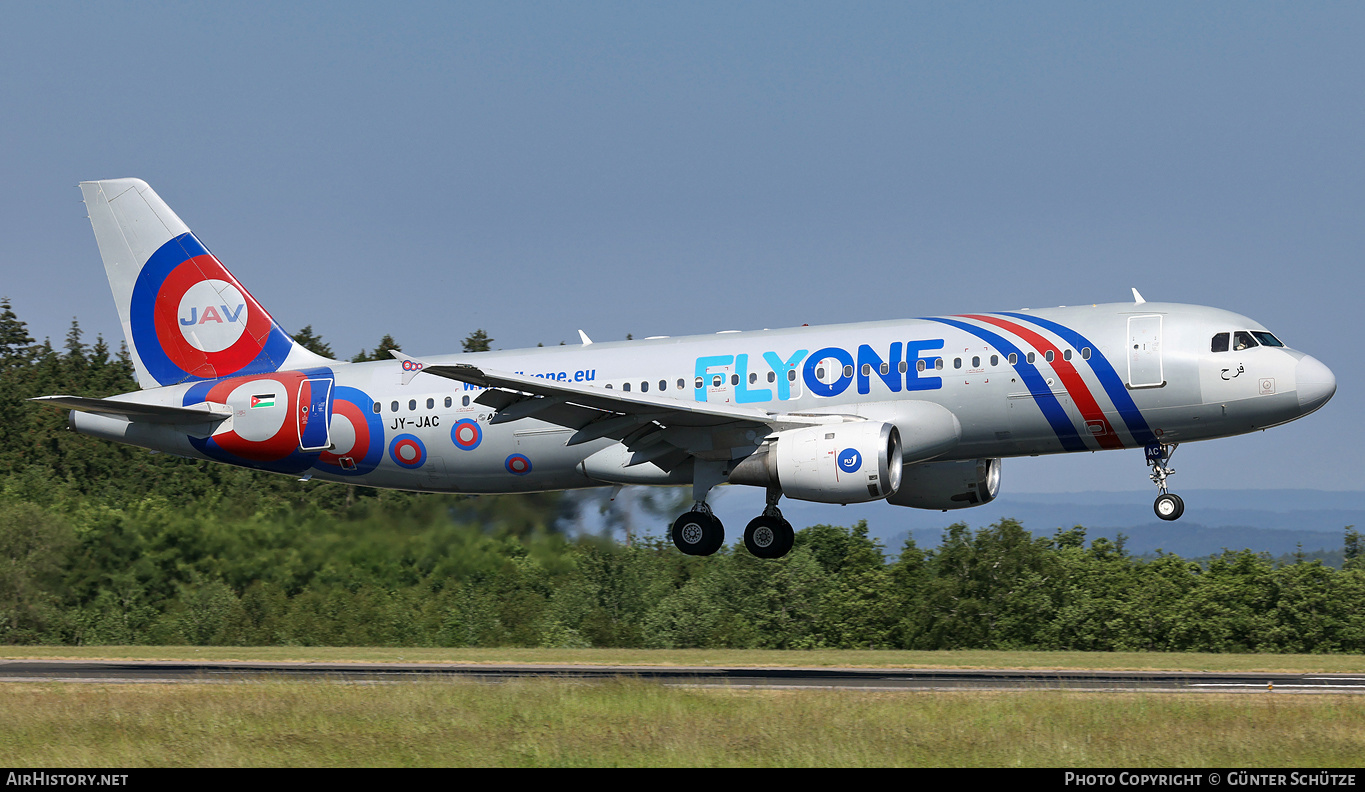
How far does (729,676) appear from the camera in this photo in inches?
945

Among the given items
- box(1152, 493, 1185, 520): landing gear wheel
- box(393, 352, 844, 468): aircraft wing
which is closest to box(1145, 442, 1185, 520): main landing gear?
box(1152, 493, 1185, 520): landing gear wheel

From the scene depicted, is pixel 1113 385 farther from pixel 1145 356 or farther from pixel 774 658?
pixel 774 658

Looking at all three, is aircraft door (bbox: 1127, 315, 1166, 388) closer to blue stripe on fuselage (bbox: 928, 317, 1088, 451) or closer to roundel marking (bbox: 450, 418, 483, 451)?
blue stripe on fuselage (bbox: 928, 317, 1088, 451)

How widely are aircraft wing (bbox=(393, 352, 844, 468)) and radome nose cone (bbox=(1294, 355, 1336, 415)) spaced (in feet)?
28.8

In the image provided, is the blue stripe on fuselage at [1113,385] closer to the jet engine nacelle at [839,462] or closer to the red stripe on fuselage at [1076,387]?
the red stripe on fuselage at [1076,387]

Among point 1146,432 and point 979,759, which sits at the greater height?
point 1146,432

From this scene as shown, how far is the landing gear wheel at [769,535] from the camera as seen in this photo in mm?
28406

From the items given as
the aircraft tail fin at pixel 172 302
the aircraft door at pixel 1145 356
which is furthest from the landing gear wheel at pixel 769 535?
the aircraft tail fin at pixel 172 302

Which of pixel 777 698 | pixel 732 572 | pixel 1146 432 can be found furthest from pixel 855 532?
pixel 777 698

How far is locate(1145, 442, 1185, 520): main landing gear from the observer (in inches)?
1040

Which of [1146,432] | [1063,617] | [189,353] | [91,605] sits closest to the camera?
[1146,432]

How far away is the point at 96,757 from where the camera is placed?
1619 centimetres

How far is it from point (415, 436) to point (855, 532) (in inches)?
1699

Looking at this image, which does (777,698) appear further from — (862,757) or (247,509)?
(247,509)
